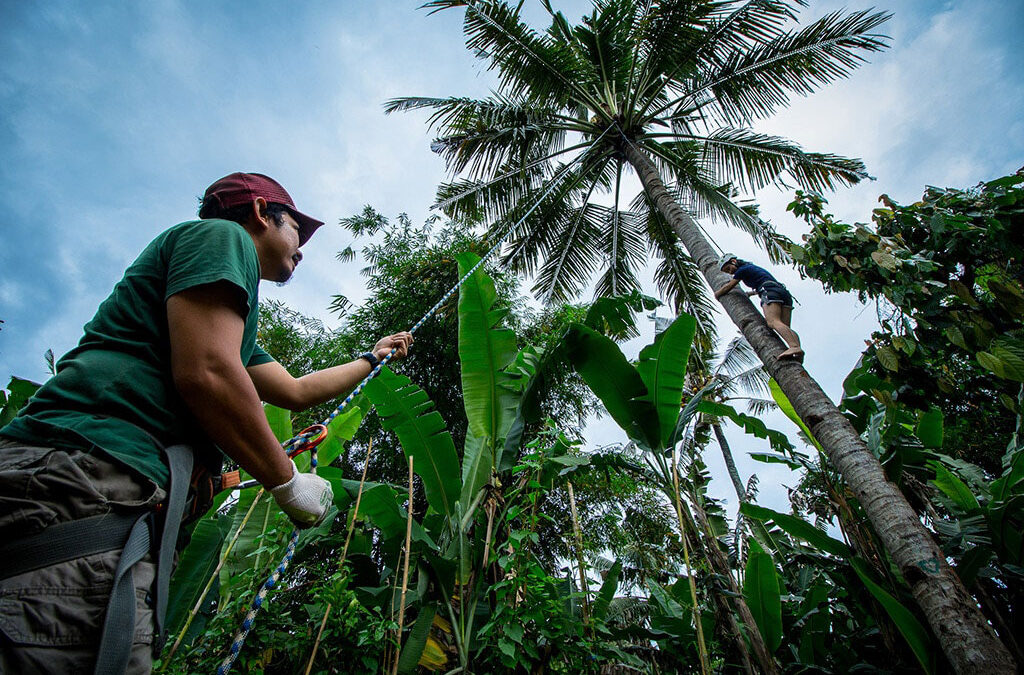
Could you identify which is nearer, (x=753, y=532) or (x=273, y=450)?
(x=273, y=450)

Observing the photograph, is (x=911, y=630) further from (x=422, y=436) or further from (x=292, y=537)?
(x=292, y=537)

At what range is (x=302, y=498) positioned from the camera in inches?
47.2

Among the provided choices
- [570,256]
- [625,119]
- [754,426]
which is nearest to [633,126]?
[625,119]

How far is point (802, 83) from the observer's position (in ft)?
20.9

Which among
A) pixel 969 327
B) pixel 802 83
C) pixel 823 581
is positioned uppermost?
pixel 802 83

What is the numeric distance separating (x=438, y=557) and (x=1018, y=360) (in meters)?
2.87

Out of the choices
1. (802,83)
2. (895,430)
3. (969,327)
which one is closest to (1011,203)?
(969,327)

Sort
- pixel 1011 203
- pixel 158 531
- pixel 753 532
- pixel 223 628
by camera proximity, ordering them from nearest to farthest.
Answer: pixel 158 531 < pixel 223 628 < pixel 1011 203 < pixel 753 532

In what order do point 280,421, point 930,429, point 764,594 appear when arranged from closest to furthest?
1. point 764,594
2. point 930,429
3. point 280,421

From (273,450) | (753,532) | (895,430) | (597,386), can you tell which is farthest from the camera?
(753,532)

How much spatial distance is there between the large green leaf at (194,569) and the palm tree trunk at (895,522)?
12.3ft

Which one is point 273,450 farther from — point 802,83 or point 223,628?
point 802,83

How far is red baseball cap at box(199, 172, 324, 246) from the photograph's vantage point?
4.66 ft

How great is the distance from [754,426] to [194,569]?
3.83 m
